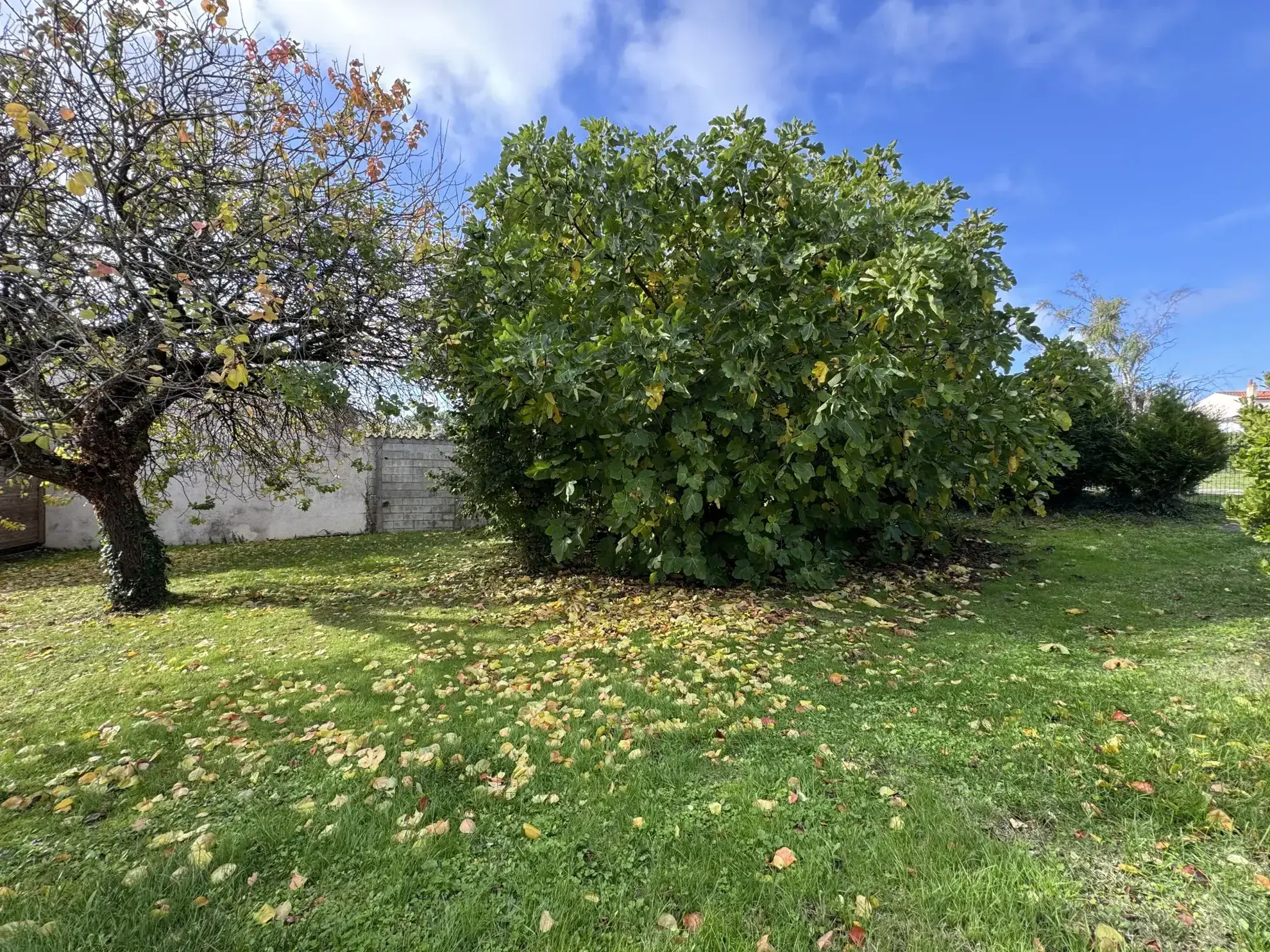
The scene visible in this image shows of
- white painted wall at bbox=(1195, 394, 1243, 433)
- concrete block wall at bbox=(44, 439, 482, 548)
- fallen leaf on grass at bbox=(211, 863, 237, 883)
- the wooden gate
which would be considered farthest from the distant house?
the wooden gate

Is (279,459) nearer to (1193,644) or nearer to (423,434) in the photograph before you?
(423,434)

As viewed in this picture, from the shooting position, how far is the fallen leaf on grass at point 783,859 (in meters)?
1.96

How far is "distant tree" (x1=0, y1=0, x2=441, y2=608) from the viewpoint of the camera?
10.1ft

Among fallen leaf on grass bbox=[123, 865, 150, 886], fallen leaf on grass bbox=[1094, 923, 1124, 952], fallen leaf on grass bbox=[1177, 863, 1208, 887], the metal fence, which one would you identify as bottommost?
fallen leaf on grass bbox=[1094, 923, 1124, 952]

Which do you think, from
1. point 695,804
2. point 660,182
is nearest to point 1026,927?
point 695,804

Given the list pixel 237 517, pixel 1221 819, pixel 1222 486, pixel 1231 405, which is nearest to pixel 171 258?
pixel 1221 819

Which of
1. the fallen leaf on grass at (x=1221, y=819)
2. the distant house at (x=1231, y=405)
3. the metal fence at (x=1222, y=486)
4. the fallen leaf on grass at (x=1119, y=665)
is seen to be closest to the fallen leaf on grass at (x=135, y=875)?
the fallen leaf on grass at (x=1221, y=819)

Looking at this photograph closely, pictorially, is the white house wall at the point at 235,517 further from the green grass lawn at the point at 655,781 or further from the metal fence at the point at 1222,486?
the metal fence at the point at 1222,486

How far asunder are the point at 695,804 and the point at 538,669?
1708 mm

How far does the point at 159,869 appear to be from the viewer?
1998mm

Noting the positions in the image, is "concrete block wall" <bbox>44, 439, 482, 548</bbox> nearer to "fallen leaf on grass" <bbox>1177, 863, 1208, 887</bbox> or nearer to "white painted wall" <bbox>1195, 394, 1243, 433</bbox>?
"fallen leaf on grass" <bbox>1177, 863, 1208, 887</bbox>

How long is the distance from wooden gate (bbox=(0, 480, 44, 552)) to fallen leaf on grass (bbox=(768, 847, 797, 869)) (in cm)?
1018

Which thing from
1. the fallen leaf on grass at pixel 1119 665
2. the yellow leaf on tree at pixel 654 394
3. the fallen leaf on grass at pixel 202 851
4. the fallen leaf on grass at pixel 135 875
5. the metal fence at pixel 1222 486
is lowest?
the fallen leaf on grass at pixel 135 875

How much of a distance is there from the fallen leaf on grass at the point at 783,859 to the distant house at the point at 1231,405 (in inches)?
202
